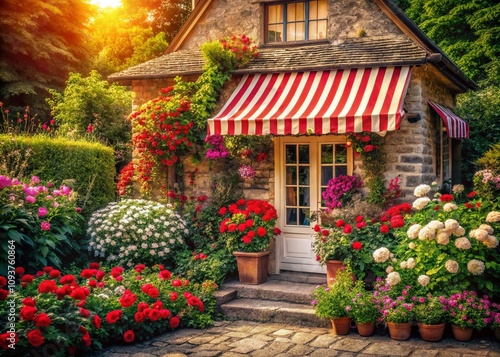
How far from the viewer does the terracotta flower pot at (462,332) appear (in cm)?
722

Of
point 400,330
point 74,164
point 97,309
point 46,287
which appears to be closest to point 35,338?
point 46,287

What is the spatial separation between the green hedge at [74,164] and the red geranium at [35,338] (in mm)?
4718

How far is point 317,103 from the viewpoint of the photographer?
9.53m

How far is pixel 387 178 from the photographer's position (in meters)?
9.72

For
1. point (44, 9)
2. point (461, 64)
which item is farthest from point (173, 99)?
point (461, 64)

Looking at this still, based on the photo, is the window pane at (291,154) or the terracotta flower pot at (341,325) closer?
the terracotta flower pot at (341,325)

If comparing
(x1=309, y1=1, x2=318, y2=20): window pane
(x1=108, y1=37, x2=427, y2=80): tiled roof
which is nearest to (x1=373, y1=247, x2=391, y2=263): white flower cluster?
(x1=108, y1=37, x2=427, y2=80): tiled roof

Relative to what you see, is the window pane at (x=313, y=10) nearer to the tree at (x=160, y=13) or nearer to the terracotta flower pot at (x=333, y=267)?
the terracotta flower pot at (x=333, y=267)

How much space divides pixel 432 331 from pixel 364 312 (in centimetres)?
91

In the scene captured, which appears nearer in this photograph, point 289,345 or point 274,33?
point 289,345

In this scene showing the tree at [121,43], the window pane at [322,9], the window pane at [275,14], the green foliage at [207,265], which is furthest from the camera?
the tree at [121,43]

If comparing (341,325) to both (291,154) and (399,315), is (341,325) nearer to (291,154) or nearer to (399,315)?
(399,315)

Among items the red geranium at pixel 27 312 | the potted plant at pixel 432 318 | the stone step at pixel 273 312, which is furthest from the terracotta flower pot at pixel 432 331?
the red geranium at pixel 27 312

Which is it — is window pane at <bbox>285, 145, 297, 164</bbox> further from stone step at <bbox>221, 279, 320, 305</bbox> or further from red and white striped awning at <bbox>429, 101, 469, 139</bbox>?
red and white striped awning at <bbox>429, 101, 469, 139</bbox>
